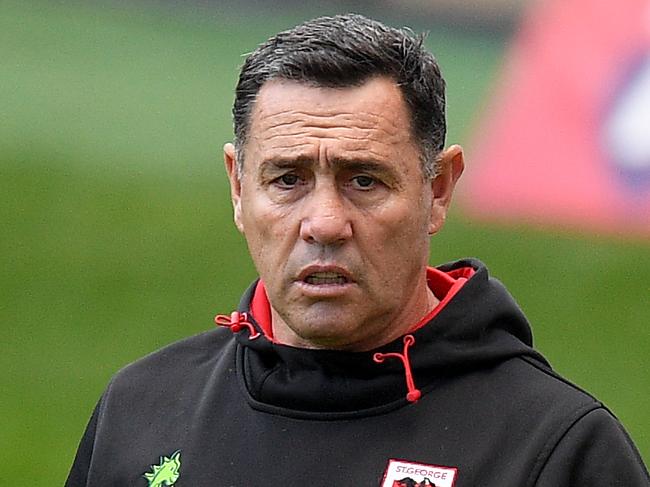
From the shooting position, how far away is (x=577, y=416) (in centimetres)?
324

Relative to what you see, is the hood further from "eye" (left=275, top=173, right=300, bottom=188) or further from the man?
"eye" (left=275, top=173, right=300, bottom=188)

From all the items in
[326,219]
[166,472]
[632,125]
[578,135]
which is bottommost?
[578,135]

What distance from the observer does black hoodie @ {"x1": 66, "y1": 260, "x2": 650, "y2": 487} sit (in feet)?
10.6

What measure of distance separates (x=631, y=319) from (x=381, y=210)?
625cm

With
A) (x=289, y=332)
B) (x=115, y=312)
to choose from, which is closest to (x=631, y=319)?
(x=115, y=312)

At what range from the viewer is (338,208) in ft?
11.0

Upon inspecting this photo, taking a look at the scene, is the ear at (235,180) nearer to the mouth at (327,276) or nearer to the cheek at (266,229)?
the cheek at (266,229)

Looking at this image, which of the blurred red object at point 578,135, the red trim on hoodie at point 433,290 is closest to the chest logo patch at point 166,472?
the red trim on hoodie at point 433,290

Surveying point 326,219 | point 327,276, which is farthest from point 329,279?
point 326,219

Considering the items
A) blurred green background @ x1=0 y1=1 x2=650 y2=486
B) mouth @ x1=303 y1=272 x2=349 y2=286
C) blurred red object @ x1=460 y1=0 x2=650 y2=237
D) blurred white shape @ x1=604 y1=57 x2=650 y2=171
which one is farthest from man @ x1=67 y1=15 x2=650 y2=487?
blurred white shape @ x1=604 y1=57 x2=650 y2=171

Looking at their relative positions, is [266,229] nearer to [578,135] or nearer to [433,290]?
[433,290]

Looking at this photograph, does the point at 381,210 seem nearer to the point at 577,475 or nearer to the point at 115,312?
the point at 577,475

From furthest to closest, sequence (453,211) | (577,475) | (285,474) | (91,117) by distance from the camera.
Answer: (91,117) → (453,211) → (285,474) → (577,475)

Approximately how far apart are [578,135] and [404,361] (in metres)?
8.16
